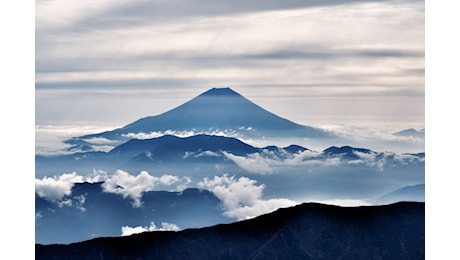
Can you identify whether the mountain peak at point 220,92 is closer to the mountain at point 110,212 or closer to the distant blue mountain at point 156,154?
the distant blue mountain at point 156,154

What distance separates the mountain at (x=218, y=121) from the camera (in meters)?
15.4

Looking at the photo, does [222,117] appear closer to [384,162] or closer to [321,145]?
[321,145]

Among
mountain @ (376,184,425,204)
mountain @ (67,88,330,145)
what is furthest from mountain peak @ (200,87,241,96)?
mountain @ (376,184,425,204)

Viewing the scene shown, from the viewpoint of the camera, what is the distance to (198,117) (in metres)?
15.7

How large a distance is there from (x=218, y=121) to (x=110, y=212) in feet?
10.5

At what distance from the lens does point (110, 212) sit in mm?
16234

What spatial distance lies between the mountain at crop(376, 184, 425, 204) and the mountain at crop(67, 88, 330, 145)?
206cm

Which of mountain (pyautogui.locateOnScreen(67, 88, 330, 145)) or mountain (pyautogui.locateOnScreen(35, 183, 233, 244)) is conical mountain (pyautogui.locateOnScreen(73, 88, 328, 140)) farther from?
mountain (pyautogui.locateOnScreen(35, 183, 233, 244))

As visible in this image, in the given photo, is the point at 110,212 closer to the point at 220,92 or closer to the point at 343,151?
the point at 220,92

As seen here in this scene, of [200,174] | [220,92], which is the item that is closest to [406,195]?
[200,174]

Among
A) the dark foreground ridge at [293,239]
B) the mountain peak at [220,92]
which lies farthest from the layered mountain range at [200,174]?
the dark foreground ridge at [293,239]

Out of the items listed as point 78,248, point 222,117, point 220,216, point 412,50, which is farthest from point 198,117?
point 412,50

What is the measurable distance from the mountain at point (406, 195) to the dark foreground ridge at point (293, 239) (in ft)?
0.45

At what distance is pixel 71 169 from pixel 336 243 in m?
6.46
